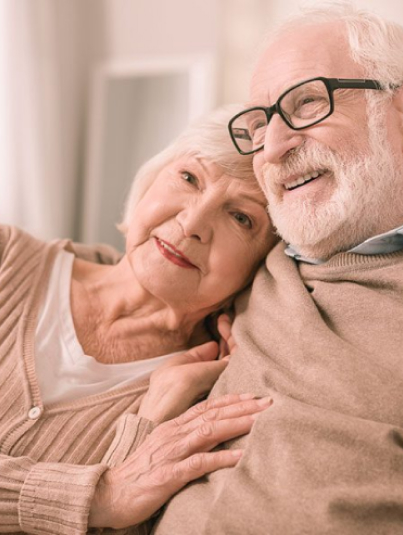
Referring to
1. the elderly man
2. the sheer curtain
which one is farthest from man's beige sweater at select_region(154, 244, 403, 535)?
the sheer curtain

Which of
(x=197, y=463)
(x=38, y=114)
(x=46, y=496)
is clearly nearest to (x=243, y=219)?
(x=197, y=463)

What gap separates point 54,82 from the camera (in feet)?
11.6

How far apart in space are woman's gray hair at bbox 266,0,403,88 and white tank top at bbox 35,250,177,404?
0.90 m

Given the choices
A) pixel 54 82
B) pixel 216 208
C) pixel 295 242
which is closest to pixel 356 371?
pixel 295 242

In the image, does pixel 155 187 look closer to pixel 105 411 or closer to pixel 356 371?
pixel 105 411

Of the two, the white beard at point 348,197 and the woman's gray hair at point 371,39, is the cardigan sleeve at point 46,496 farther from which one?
the woman's gray hair at point 371,39

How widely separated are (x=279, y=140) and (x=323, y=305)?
1.26ft

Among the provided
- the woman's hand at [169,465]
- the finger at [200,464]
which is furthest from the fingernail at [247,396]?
the finger at [200,464]

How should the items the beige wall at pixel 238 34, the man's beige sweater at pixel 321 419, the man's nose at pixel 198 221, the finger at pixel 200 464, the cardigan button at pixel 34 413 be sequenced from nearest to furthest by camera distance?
the man's beige sweater at pixel 321 419, the finger at pixel 200 464, the cardigan button at pixel 34 413, the man's nose at pixel 198 221, the beige wall at pixel 238 34

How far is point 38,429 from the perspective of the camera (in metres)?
1.42

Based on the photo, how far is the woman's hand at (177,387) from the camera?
1.43 m

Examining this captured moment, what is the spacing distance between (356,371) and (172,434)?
0.42 meters

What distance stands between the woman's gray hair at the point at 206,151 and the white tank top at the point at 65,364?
14.1 inches

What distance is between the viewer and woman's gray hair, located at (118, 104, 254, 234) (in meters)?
1.60
